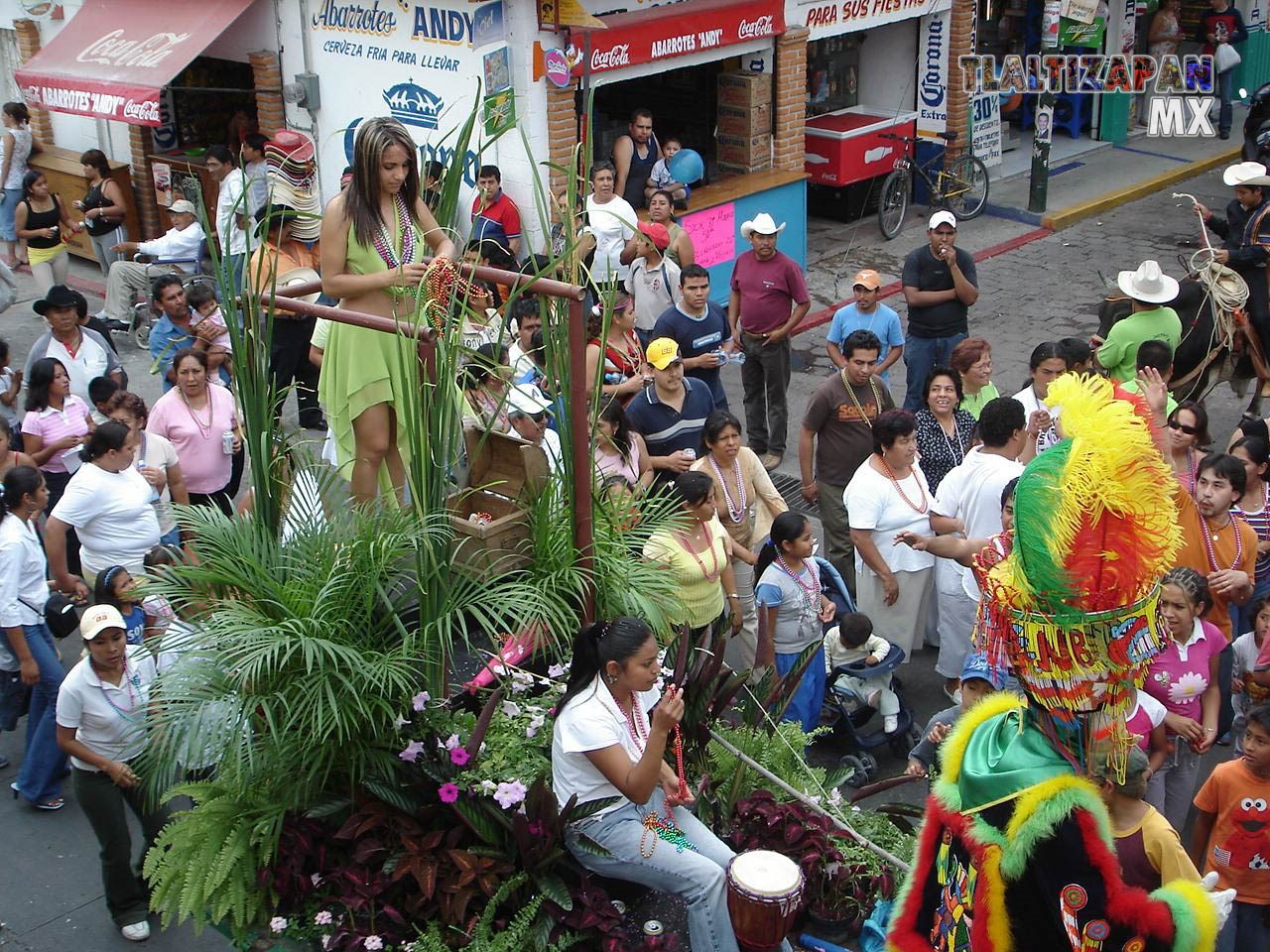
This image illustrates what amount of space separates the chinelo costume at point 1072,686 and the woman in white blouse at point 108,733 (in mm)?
3442

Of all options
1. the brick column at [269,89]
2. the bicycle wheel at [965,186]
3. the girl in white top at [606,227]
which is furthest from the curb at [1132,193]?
the brick column at [269,89]

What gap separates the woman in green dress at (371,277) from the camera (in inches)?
212

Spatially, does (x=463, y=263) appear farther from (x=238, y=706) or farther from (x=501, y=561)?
(x=238, y=706)

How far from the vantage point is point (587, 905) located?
4.96m

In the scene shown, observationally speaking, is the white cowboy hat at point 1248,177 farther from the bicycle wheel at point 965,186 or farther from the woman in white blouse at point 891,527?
the bicycle wheel at point 965,186

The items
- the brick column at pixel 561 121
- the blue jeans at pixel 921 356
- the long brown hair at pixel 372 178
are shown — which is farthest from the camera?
the brick column at pixel 561 121

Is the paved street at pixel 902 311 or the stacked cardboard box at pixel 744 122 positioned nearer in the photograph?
the paved street at pixel 902 311

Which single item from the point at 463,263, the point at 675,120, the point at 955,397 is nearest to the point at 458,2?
the point at 675,120

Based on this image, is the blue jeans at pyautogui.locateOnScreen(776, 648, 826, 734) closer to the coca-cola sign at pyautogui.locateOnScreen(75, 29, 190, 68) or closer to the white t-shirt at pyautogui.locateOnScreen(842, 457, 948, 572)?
the white t-shirt at pyautogui.locateOnScreen(842, 457, 948, 572)

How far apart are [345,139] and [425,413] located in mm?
8944

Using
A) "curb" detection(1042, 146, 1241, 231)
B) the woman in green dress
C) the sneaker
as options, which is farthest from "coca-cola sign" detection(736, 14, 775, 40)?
the sneaker

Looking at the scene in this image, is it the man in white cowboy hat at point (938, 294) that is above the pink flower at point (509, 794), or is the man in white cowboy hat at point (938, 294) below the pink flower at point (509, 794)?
below

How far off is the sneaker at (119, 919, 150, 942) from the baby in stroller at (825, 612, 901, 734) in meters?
3.33

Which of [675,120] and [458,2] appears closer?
[458,2]
